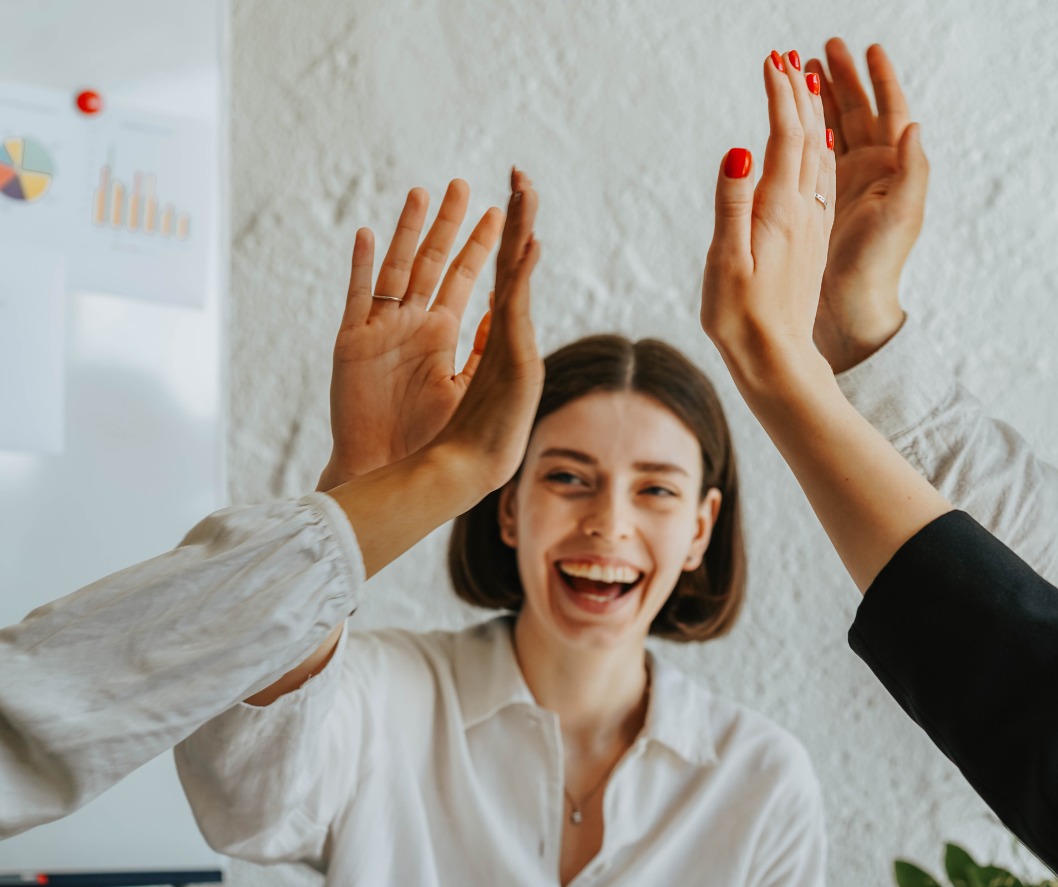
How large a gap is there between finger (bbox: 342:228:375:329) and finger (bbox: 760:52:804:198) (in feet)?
1.05

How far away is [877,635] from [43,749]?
15.3 inches

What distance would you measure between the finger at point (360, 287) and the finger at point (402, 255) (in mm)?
10

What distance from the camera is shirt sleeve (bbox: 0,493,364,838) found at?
52 cm

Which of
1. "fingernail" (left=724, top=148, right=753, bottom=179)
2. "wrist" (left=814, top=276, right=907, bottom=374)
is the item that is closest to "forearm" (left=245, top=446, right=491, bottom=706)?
"fingernail" (left=724, top=148, right=753, bottom=179)

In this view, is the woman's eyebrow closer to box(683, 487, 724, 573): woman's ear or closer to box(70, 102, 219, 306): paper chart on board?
box(683, 487, 724, 573): woman's ear

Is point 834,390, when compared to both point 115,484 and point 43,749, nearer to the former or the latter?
point 43,749

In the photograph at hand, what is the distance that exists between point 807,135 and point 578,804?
33.1 inches

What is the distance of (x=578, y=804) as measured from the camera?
49.8 inches

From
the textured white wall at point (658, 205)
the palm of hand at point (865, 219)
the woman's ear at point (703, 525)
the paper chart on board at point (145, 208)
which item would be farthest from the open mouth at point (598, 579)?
the paper chart on board at point (145, 208)

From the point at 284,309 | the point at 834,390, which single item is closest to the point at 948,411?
the point at 834,390

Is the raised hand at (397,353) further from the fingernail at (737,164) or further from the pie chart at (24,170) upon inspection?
the pie chart at (24,170)

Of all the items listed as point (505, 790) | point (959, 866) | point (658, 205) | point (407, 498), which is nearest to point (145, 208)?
point (658, 205)

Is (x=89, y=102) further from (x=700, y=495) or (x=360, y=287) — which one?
(x=700, y=495)

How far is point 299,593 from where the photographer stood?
1.81ft
